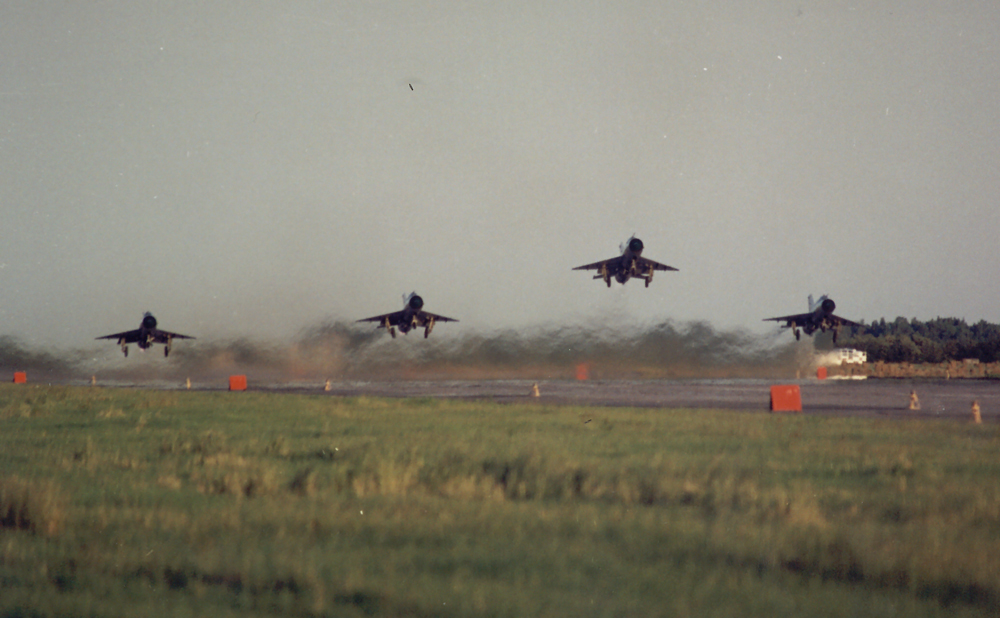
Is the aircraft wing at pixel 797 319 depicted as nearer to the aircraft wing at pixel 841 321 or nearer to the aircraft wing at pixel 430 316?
the aircraft wing at pixel 841 321

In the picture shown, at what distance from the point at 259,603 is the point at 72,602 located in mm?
1699

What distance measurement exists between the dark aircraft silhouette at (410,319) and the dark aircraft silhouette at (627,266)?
596 inches

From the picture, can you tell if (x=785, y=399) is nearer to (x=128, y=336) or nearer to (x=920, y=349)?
(x=128, y=336)

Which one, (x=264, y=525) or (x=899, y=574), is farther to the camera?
(x=264, y=525)

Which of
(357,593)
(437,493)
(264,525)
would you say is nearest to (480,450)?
(437,493)

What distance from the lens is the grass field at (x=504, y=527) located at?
6.83 metres

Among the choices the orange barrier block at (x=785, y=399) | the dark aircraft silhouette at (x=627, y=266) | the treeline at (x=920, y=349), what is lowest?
the orange barrier block at (x=785, y=399)

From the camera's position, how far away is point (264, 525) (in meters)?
9.70

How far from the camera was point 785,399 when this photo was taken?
30953mm

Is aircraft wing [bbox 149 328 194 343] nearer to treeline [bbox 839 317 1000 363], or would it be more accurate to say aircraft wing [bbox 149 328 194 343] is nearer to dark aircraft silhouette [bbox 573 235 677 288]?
dark aircraft silhouette [bbox 573 235 677 288]

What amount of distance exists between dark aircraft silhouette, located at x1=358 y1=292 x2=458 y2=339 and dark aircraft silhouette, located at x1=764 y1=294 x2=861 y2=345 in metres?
27.7

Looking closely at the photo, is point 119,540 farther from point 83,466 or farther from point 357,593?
point 83,466

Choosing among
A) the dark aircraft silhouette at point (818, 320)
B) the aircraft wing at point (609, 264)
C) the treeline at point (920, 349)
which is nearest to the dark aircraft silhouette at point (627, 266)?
the aircraft wing at point (609, 264)

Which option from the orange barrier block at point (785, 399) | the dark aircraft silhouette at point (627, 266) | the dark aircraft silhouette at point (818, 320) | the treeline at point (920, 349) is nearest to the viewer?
the orange barrier block at point (785, 399)
